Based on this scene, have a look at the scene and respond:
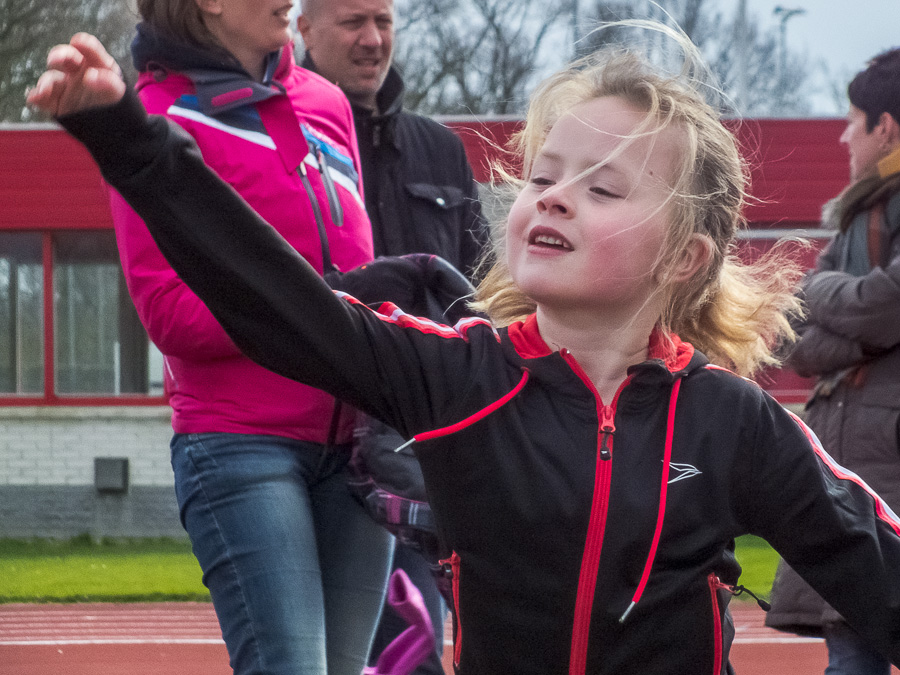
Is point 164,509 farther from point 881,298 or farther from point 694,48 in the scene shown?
point 694,48

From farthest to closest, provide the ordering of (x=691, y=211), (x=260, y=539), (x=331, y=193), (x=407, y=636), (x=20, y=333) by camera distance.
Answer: (x=20, y=333) < (x=407, y=636) < (x=331, y=193) < (x=260, y=539) < (x=691, y=211)

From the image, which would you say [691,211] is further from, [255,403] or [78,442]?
[78,442]

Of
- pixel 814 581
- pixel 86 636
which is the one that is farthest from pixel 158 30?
pixel 86 636

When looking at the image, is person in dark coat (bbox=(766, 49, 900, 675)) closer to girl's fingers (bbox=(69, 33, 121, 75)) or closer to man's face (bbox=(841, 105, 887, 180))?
man's face (bbox=(841, 105, 887, 180))

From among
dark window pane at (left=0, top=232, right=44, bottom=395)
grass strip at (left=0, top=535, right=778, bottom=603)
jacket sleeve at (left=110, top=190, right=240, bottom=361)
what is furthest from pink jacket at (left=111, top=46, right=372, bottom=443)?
dark window pane at (left=0, top=232, right=44, bottom=395)

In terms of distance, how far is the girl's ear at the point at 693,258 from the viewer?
2029mm

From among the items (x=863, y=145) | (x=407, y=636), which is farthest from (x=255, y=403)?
(x=863, y=145)

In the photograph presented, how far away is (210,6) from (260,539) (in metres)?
1.03

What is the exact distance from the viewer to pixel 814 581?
185 centimetres

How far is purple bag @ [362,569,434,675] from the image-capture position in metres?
2.53

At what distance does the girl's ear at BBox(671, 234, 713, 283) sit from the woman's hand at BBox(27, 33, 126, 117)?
1040mm

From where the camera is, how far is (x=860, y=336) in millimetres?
3268

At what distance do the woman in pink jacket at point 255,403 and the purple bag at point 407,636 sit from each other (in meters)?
0.17

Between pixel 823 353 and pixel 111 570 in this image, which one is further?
pixel 111 570
